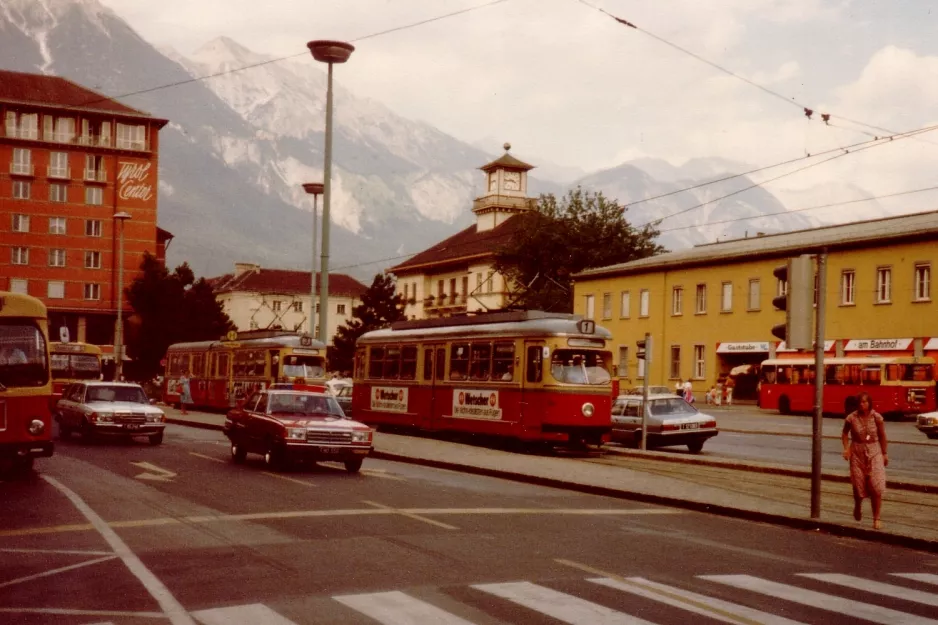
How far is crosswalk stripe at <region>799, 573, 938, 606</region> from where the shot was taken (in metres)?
9.84

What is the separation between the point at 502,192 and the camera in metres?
105

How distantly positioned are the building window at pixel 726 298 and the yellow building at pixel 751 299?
5 cm

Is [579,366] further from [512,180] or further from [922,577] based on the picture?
[512,180]

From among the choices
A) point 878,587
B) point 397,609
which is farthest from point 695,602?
point 397,609

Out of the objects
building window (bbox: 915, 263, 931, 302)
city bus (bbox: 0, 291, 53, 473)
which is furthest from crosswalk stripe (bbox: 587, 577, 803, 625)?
building window (bbox: 915, 263, 931, 302)

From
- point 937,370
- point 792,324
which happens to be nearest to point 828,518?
point 792,324

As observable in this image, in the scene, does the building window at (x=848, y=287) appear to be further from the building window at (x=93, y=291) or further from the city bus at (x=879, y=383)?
the building window at (x=93, y=291)

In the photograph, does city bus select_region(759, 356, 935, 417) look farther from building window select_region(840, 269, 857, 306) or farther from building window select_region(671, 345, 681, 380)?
building window select_region(671, 345, 681, 380)

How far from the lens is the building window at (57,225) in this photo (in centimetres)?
10312

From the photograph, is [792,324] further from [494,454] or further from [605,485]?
[494,454]

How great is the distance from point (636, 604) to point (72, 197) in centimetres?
10176

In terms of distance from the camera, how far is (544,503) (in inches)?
680

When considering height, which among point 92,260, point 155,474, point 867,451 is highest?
point 92,260

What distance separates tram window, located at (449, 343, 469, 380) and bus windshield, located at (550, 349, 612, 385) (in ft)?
11.4
